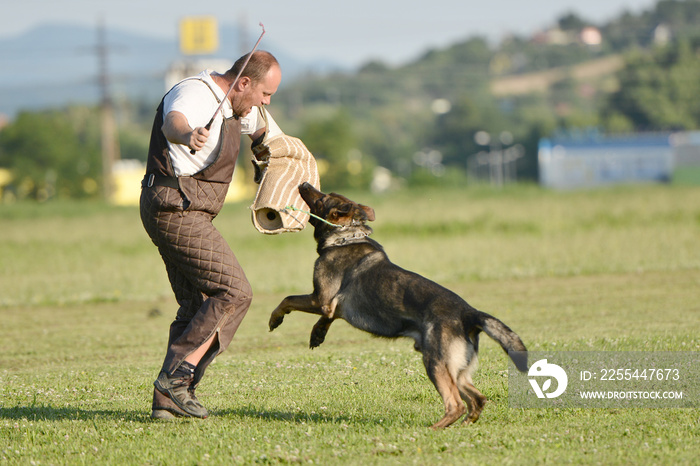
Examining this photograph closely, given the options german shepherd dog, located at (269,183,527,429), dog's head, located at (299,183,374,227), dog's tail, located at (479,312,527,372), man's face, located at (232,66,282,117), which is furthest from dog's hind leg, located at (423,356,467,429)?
man's face, located at (232,66,282,117)

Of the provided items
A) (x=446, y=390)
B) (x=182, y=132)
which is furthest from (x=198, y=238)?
(x=446, y=390)

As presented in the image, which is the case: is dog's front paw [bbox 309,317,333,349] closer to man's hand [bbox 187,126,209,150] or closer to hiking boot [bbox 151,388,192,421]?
hiking boot [bbox 151,388,192,421]

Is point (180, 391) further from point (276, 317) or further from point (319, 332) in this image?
point (319, 332)

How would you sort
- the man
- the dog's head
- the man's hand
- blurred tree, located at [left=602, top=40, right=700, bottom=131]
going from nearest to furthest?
the man's hand, the man, the dog's head, blurred tree, located at [left=602, top=40, right=700, bottom=131]

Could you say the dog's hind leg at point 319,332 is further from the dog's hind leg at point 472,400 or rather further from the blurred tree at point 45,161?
the blurred tree at point 45,161

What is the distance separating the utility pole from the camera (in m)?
52.1

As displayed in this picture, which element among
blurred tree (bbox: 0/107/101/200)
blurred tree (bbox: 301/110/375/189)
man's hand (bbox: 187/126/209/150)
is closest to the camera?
man's hand (bbox: 187/126/209/150)

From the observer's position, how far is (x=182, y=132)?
215 inches

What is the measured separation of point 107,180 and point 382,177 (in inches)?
2253

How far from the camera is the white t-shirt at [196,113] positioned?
5.73 m

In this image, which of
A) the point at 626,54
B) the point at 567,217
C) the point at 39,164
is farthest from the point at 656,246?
the point at 626,54

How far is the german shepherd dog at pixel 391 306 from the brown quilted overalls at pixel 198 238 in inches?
22.2

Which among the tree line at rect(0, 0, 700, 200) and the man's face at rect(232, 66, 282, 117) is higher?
the man's face at rect(232, 66, 282, 117)

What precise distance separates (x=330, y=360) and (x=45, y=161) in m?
77.8
